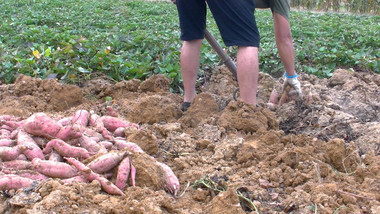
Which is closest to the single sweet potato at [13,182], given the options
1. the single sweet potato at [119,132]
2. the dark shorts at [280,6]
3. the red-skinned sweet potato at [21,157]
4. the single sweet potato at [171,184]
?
the red-skinned sweet potato at [21,157]

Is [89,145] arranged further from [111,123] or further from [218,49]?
[218,49]

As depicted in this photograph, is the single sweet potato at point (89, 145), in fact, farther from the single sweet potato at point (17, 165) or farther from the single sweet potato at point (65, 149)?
the single sweet potato at point (17, 165)

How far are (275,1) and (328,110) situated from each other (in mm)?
899

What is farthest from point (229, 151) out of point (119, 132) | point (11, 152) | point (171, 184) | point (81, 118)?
point (11, 152)

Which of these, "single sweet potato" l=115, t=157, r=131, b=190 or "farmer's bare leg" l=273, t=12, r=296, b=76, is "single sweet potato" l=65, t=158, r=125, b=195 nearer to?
"single sweet potato" l=115, t=157, r=131, b=190

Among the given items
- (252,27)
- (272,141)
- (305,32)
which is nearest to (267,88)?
(252,27)

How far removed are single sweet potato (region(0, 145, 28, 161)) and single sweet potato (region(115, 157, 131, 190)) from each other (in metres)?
0.48

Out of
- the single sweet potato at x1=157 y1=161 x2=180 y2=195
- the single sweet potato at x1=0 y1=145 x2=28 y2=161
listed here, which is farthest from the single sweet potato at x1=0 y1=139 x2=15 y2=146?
the single sweet potato at x1=157 y1=161 x2=180 y2=195

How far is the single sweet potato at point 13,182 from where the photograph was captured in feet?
5.79

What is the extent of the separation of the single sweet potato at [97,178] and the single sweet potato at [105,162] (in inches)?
1.7

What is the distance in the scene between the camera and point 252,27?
2.80 m

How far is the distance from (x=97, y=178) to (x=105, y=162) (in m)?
0.09

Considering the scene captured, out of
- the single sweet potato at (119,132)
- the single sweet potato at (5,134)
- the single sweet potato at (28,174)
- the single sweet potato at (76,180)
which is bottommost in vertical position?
the single sweet potato at (119,132)

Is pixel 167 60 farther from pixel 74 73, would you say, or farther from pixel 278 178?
pixel 278 178
